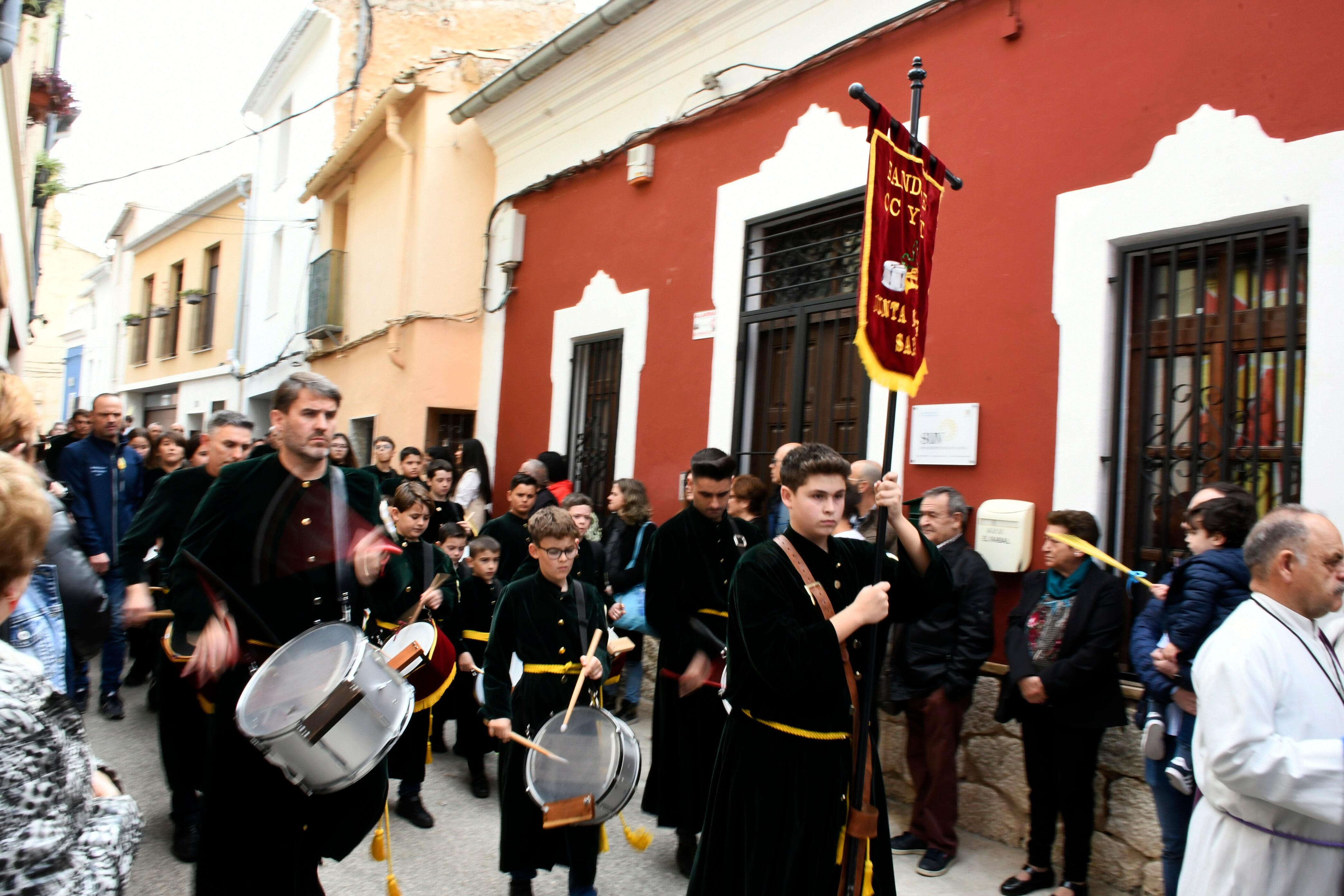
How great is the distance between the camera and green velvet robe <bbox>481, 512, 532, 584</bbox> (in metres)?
6.42

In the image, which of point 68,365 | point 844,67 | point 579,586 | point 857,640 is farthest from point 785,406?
point 68,365

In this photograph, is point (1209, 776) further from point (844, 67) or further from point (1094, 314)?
point (844, 67)

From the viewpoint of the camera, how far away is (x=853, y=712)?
10.1 feet

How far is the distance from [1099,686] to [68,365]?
36257 mm

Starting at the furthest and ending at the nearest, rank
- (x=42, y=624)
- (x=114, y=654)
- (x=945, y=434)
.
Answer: (x=114, y=654) < (x=945, y=434) < (x=42, y=624)

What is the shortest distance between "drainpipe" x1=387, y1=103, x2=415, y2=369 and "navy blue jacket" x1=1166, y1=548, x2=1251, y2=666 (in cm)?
894

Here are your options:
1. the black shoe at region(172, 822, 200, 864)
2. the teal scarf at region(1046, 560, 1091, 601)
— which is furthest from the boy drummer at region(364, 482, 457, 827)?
the teal scarf at region(1046, 560, 1091, 601)

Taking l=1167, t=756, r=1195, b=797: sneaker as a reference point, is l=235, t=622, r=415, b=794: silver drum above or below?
above

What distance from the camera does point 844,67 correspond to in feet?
21.7

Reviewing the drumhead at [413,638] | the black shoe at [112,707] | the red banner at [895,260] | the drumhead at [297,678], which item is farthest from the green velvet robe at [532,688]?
the black shoe at [112,707]

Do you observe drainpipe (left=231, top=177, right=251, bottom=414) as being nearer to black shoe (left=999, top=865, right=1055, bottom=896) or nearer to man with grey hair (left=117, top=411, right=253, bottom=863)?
man with grey hair (left=117, top=411, right=253, bottom=863)

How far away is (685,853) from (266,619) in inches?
95.2

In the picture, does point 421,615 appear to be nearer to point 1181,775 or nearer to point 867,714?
point 867,714

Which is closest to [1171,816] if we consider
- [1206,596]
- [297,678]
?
[1206,596]
